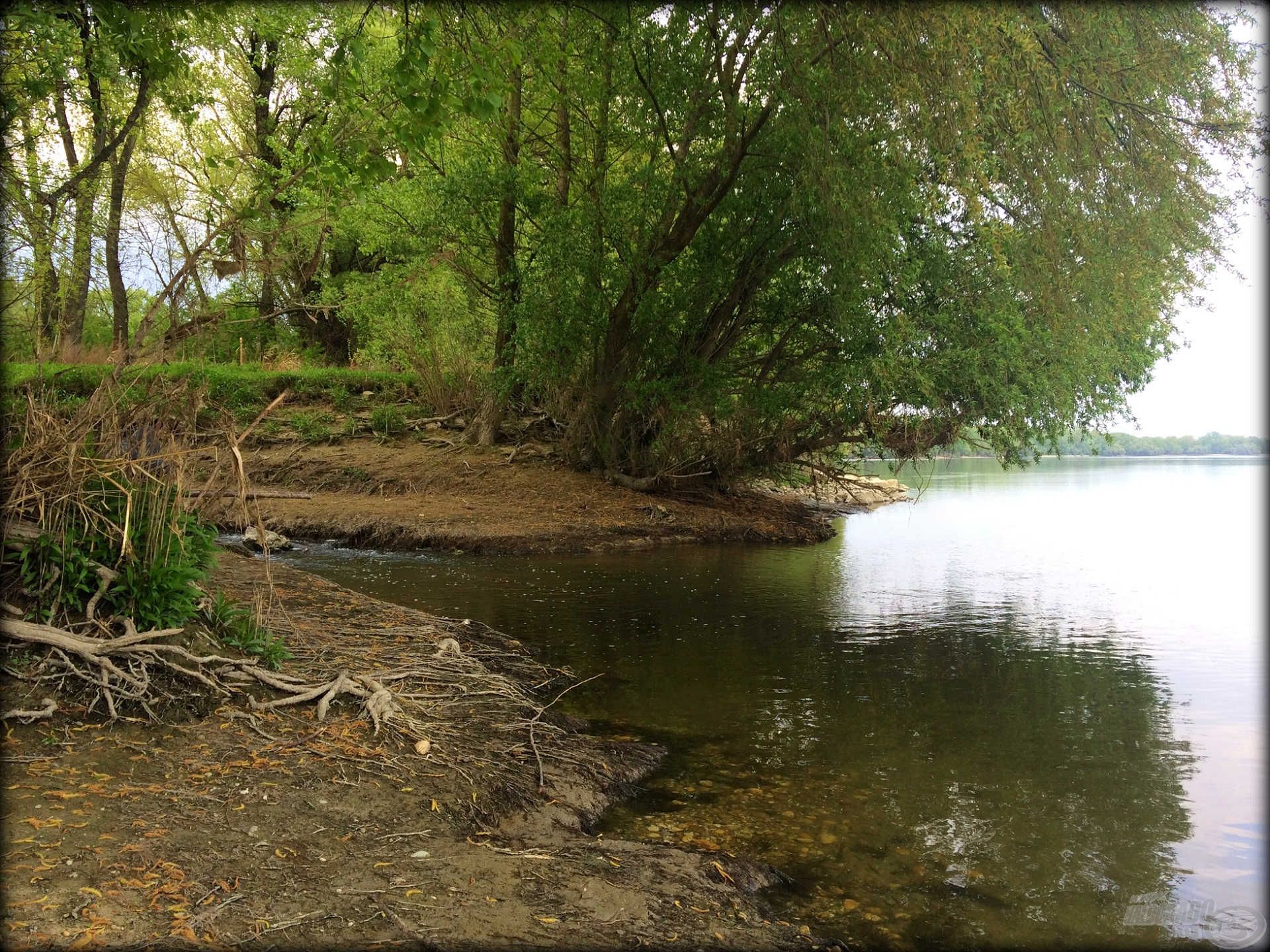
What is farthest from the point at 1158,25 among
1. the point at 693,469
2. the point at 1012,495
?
the point at 1012,495

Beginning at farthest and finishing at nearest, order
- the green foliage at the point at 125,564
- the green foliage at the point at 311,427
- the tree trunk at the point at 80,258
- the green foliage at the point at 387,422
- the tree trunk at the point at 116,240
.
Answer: the green foliage at the point at 387,422 < the green foliage at the point at 311,427 < the tree trunk at the point at 116,240 < the tree trunk at the point at 80,258 < the green foliage at the point at 125,564

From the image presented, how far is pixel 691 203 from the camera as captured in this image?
15.2 m

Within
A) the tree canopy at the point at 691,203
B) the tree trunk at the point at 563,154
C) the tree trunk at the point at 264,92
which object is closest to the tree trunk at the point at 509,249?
the tree canopy at the point at 691,203

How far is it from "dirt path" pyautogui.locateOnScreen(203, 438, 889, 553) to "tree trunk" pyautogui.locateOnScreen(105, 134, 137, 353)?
4.39 m

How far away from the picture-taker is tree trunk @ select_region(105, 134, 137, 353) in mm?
16016

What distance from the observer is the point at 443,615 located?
32.6 feet

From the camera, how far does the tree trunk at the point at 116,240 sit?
1602 cm

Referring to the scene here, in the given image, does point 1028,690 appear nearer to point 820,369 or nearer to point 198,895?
point 198,895

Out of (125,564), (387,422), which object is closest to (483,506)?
(387,422)

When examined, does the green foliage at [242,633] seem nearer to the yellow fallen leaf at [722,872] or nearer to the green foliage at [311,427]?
the yellow fallen leaf at [722,872]

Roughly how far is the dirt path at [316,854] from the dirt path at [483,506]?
10.7 metres

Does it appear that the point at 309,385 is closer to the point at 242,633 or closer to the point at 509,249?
the point at 509,249

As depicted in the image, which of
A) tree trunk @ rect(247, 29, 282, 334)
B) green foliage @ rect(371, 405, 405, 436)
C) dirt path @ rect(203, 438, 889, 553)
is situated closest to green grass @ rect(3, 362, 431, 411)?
green foliage @ rect(371, 405, 405, 436)

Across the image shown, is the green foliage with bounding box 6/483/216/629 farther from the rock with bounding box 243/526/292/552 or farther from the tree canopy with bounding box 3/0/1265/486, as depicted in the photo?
the rock with bounding box 243/526/292/552
